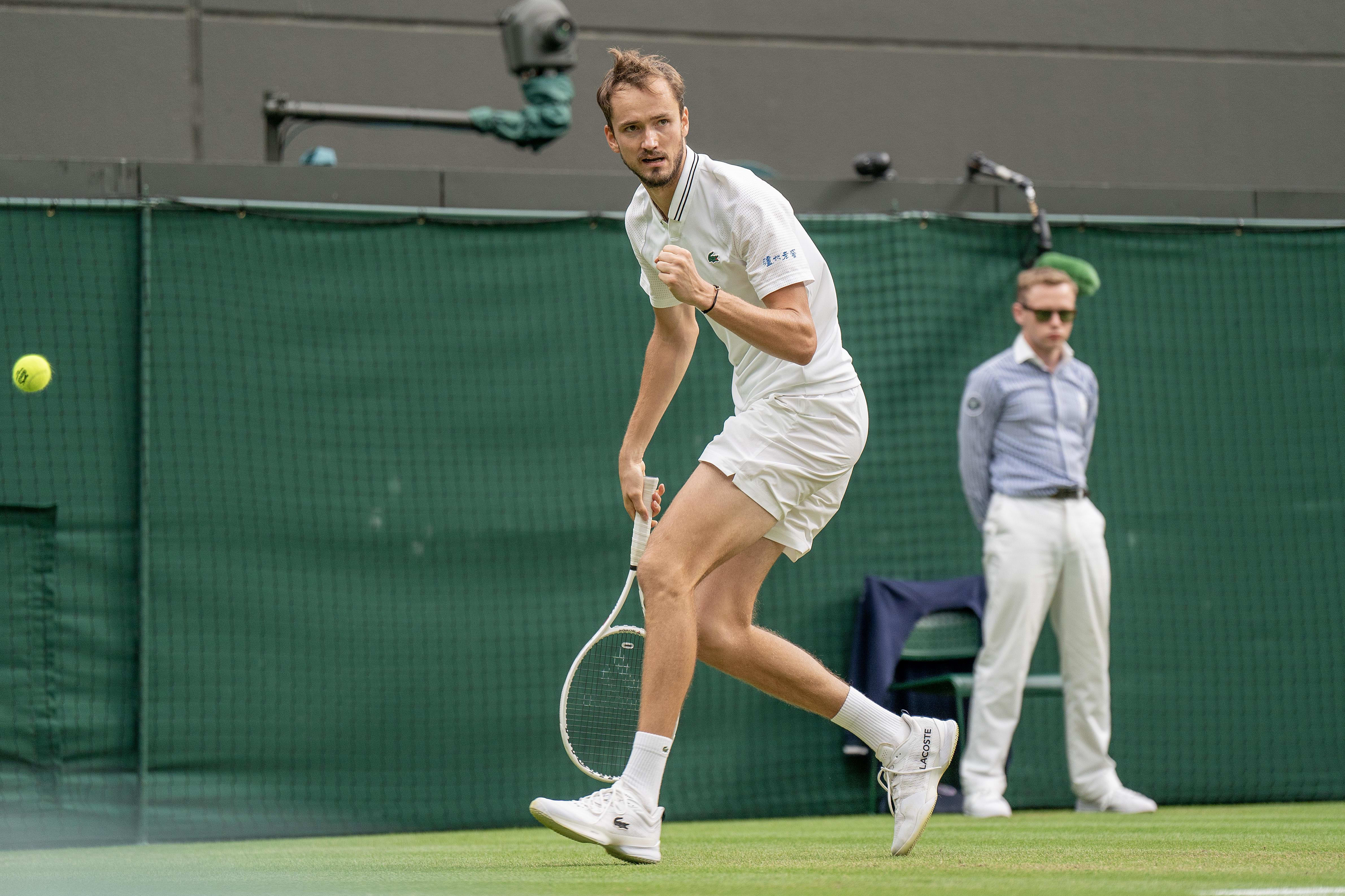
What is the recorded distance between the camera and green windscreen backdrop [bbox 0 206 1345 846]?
635cm

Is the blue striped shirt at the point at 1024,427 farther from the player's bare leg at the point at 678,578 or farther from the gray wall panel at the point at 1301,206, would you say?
the player's bare leg at the point at 678,578

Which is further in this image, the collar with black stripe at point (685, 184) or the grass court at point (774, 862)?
the collar with black stripe at point (685, 184)

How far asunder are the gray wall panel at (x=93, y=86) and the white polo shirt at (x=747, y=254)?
5.50 metres

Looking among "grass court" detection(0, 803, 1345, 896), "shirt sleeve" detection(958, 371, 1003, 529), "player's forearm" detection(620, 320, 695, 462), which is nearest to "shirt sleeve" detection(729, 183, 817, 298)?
"player's forearm" detection(620, 320, 695, 462)

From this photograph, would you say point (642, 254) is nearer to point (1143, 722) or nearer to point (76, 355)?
point (76, 355)

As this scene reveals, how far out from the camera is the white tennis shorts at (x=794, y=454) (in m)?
4.02

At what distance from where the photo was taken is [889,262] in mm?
7277

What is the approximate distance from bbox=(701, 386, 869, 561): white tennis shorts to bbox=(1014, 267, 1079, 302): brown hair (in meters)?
2.65

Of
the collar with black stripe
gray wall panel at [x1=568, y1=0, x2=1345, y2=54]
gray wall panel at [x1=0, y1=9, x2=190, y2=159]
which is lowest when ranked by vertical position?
the collar with black stripe

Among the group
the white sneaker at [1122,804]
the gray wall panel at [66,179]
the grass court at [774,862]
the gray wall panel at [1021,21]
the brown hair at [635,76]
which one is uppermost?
the gray wall panel at [1021,21]

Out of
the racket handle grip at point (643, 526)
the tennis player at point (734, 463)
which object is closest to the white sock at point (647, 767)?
the tennis player at point (734, 463)

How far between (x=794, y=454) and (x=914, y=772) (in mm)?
933

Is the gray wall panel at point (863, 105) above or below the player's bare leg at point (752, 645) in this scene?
above

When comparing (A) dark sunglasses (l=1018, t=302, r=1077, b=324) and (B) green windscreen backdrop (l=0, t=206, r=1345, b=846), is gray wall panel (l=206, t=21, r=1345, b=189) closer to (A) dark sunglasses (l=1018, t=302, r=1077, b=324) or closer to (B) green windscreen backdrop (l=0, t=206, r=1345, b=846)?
(B) green windscreen backdrop (l=0, t=206, r=1345, b=846)
